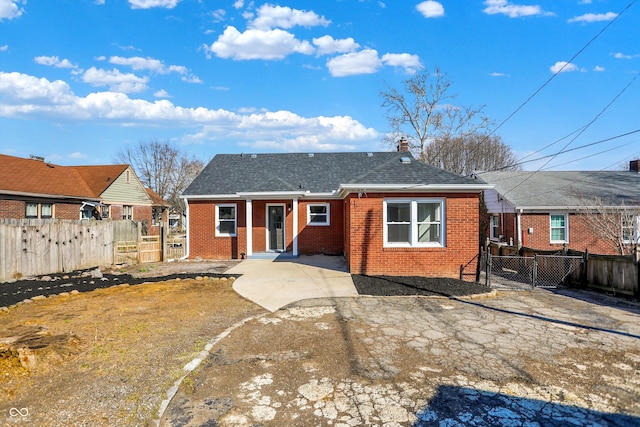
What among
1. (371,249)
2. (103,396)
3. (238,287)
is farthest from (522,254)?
(103,396)

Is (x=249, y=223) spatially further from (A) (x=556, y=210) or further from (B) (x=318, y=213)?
(A) (x=556, y=210)

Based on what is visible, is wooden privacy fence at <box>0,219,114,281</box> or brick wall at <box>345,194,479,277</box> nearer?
wooden privacy fence at <box>0,219,114,281</box>

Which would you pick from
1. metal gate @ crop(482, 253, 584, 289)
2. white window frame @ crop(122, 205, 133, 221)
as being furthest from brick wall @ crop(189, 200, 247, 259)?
white window frame @ crop(122, 205, 133, 221)

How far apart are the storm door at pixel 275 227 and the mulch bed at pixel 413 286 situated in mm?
6577

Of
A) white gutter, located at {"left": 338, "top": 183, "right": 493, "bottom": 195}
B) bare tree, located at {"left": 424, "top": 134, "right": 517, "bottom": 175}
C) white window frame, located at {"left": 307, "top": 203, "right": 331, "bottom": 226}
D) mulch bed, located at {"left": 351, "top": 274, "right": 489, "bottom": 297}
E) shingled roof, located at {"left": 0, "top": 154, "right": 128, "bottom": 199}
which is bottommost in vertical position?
mulch bed, located at {"left": 351, "top": 274, "right": 489, "bottom": 297}

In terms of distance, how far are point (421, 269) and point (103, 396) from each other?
9004mm

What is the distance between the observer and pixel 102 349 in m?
5.44

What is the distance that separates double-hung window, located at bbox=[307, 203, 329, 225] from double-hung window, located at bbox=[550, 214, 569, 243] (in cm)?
1130

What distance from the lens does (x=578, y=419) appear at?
3600 millimetres

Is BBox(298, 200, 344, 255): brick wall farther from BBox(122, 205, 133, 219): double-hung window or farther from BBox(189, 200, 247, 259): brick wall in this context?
BBox(122, 205, 133, 219): double-hung window

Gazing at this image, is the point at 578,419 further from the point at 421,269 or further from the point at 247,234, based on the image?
the point at 247,234

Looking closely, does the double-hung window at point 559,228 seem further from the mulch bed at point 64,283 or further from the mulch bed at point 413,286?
the mulch bed at point 64,283

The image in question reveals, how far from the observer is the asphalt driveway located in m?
3.70

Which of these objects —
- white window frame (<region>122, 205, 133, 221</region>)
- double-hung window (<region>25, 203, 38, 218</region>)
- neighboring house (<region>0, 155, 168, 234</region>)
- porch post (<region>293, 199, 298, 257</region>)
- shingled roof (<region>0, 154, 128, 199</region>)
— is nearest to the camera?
porch post (<region>293, 199, 298, 257</region>)
